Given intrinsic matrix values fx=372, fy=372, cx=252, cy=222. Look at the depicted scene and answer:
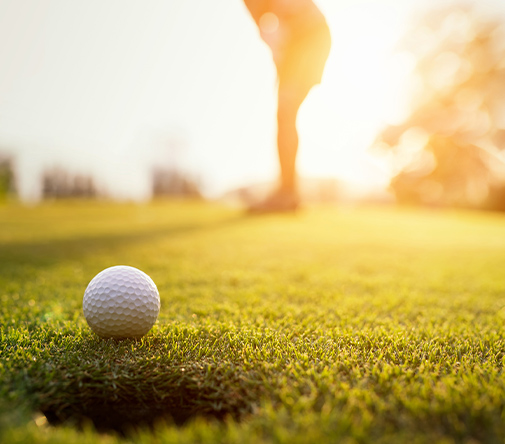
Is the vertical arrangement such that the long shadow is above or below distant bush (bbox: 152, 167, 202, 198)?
below

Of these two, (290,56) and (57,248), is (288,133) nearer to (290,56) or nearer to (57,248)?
(290,56)

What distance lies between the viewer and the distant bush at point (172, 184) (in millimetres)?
29203

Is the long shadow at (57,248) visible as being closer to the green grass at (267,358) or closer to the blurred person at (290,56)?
the green grass at (267,358)

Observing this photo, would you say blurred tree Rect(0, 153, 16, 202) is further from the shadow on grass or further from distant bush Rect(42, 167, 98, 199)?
the shadow on grass

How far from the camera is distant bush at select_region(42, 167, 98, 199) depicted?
20547 mm

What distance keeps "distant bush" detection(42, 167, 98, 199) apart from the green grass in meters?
18.8

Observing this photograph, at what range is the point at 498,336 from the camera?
2.09m

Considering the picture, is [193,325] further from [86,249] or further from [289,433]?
[86,249]

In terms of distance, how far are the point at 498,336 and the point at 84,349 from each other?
7.23 feet

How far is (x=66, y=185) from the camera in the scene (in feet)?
71.3

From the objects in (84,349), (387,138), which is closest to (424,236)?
(84,349)

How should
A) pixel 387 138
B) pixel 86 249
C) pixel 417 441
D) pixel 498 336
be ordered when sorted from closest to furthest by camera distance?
pixel 417 441, pixel 498 336, pixel 86 249, pixel 387 138

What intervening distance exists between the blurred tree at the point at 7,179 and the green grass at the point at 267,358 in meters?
13.1

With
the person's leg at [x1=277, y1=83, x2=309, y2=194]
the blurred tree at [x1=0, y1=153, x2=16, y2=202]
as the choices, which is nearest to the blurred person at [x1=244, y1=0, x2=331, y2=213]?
the person's leg at [x1=277, y1=83, x2=309, y2=194]
